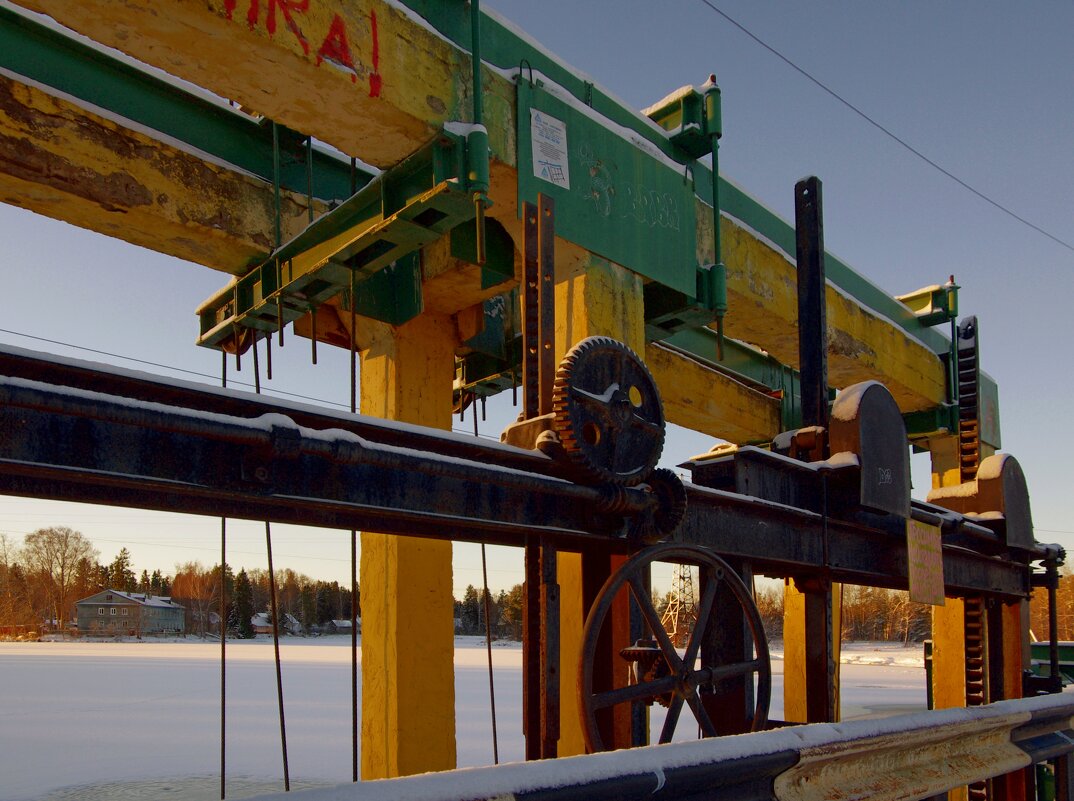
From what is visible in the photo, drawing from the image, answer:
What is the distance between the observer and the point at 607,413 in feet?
9.77

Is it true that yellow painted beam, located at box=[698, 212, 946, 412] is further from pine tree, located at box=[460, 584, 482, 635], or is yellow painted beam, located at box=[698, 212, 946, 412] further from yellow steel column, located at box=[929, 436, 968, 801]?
pine tree, located at box=[460, 584, 482, 635]

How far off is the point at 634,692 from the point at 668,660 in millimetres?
217

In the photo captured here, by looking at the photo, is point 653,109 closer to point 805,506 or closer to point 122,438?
point 805,506

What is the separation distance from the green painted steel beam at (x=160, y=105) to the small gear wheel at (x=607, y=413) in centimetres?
421

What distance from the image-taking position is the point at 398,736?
7.31 m

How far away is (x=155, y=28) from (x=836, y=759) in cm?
433

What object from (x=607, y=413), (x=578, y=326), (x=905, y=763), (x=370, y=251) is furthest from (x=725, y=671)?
(x=370, y=251)

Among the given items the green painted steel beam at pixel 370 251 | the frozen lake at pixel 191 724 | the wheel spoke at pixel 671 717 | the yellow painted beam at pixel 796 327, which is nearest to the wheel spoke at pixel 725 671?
the wheel spoke at pixel 671 717

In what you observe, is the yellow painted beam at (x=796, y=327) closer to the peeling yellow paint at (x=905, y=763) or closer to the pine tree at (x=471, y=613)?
the peeling yellow paint at (x=905, y=763)

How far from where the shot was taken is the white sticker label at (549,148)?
19.7 feet

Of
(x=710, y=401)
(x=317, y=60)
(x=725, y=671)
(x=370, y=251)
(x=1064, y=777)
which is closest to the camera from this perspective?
(x=725, y=671)

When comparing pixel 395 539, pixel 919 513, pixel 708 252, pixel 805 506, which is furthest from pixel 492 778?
pixel 708 252

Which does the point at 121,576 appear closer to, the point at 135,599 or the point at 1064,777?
the point at 135,599

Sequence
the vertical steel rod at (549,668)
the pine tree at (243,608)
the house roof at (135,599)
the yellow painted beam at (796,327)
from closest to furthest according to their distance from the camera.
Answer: the vertical steel rod at (549,668)
the yellow painted beam at (796,327)
the pine tree at (243,608)
the house roof at (135,599)
